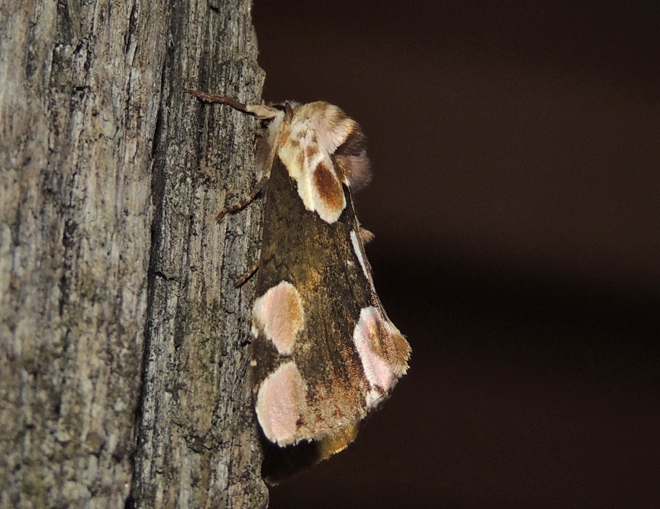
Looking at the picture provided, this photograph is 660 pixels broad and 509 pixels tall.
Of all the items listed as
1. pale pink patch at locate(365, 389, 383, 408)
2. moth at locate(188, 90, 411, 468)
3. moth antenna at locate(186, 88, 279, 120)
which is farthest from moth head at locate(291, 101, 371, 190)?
pale pink patch at locate(365, 389, 383, 408)

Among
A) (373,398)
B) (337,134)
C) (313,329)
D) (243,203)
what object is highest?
(337,134)

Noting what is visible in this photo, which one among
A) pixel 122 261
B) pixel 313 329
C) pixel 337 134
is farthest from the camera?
pixel 337 134

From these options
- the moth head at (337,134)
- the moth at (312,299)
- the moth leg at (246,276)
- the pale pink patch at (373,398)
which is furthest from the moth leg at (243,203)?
the pale pink patch at (373,398)

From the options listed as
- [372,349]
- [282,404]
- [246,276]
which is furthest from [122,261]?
[372,349]

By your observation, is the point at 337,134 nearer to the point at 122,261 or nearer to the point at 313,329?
the point at 313,329

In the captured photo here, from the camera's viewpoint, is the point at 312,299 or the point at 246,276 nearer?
the point at 246,276

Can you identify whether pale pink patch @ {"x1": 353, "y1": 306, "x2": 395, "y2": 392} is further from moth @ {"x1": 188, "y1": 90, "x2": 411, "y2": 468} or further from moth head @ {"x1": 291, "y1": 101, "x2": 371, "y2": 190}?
moth head @ {"x1": 291, "y1": 101, "x2": 371, "y2": 190}

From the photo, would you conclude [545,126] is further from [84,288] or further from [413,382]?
[84,288]

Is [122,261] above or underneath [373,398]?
above
